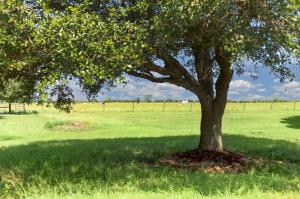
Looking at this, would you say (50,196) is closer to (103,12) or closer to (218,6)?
(218,6)

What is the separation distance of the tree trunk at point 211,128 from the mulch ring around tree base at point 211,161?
43 centimetres

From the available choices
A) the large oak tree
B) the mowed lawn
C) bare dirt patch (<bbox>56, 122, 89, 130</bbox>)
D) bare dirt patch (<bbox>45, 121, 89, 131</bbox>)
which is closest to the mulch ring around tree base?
the mowed lawn

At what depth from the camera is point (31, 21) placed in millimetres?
12164

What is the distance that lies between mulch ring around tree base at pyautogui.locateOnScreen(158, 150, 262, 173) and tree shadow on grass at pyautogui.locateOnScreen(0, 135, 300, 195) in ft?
2.77

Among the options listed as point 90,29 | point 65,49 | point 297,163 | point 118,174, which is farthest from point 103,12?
point 297,163

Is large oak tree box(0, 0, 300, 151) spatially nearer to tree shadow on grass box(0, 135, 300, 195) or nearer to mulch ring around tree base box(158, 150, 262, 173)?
tree shadow on grass box(0, 135, 300, 195)

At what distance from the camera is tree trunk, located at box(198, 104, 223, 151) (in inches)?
815

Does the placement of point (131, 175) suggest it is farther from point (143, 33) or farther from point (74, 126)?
point (74, 126)

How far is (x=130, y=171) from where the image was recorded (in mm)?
16797

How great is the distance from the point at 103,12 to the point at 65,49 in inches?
147

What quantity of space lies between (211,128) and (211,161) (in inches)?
76.5

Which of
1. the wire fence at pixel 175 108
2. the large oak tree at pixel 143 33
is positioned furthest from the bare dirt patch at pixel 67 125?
the wire fence at pixel 175 108

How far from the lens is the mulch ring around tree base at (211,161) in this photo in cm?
1806

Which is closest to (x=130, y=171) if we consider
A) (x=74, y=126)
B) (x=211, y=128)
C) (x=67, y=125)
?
(x=211, y=128)
